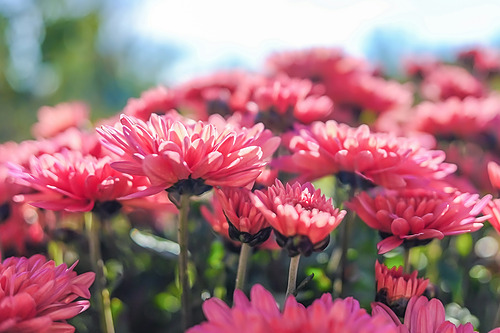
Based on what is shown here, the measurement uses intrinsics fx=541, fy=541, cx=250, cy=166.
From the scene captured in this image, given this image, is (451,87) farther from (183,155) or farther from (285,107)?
(183,155)

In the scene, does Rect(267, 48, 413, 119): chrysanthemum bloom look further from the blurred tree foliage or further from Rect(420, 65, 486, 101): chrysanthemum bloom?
the blurred tree foliage

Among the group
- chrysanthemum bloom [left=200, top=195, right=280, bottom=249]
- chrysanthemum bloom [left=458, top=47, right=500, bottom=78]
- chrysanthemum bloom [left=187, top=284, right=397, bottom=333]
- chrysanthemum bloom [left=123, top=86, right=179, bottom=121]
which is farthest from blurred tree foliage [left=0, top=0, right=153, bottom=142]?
chrysanthemum bloom [left=187, top=284, right=397, bottom=333]

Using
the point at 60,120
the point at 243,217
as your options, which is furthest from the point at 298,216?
the point at 60,120

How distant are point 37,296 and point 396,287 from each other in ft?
0.89

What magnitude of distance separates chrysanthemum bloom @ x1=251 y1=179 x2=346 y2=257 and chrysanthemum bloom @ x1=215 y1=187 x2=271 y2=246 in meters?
0.01

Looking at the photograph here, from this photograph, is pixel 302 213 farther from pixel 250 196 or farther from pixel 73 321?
pixel 73 321

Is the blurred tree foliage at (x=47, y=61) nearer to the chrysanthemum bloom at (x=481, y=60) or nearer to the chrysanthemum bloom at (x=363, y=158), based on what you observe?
the chrysanthemum bloom at (x=481, y=60)

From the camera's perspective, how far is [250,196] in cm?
39

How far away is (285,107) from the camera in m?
0.68

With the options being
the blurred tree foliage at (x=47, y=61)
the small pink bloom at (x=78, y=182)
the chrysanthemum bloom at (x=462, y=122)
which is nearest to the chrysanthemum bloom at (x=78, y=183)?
the small pink bloom at (x=78, y=182)

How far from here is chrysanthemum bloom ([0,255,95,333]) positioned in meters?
0.34

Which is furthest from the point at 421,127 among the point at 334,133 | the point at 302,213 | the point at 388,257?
the point at 302,213

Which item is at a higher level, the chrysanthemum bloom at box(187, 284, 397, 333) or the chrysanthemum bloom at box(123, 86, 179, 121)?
the chrysanthemum bloom at box(187, 284, 397, 333)

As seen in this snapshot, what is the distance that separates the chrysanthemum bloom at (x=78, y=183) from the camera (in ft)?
1.48
